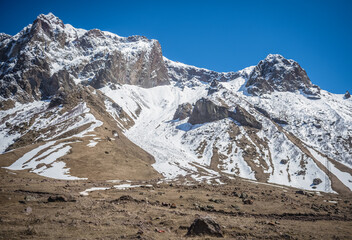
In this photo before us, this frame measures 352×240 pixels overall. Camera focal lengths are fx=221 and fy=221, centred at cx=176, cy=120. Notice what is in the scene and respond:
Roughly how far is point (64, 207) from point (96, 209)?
4288mm

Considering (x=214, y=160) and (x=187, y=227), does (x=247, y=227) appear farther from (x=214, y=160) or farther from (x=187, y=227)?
(x=214, y=160)

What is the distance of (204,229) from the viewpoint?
75.7 feet

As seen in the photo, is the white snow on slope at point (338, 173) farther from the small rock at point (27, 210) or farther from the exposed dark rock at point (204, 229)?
the small rock at point (27, 210)

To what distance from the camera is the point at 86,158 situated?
325ft

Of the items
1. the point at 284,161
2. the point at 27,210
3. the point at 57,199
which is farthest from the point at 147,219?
the point at 284,161

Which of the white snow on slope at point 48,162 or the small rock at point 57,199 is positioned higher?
the small rock at point 57,199

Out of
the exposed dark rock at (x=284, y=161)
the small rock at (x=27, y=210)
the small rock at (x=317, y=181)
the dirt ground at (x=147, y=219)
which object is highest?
the exposed dark rock at (x=284, y=161)

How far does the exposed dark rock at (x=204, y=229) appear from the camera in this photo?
22859 mm

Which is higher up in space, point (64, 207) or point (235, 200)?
point (235, 200)

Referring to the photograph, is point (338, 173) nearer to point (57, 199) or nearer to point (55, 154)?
point (55, 154)

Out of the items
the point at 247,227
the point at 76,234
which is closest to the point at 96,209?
the point at 76,234

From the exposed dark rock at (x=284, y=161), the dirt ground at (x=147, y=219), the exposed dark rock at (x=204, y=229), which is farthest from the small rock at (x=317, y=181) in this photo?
the exposed dark rock at (x=204, y=229)

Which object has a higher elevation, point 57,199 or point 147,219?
point 147,219

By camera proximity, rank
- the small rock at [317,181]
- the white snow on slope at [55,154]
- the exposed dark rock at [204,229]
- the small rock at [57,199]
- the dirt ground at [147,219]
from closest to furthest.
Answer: the dirt ground at [147,219]
the exposed dark rock at [204,229]
the small rock at [57,199]
the white snow on slope at [55,154]
the small rock at [317,181]
